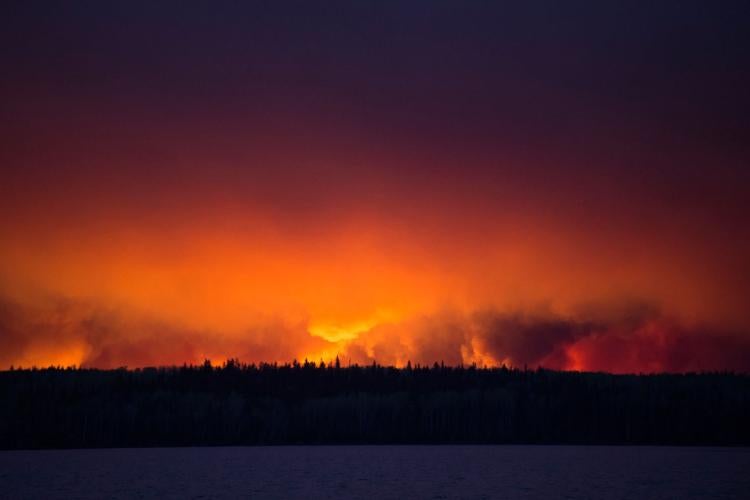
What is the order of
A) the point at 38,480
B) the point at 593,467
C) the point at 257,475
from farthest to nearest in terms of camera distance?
the point at 593,467 < the point at 257,475 < the point at 38,480

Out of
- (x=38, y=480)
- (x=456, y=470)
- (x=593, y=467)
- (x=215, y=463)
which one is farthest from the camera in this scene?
(x=215, y=463)

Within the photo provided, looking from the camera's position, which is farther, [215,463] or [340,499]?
[215,463]

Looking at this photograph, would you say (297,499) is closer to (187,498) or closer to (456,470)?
(187,498)

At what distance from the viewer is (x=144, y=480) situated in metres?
117

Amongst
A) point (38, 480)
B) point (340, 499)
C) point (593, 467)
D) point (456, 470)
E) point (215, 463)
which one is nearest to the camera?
point (340, 499)

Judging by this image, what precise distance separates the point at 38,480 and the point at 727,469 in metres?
121

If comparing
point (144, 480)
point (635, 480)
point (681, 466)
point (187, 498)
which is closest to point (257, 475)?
point (144, 480)

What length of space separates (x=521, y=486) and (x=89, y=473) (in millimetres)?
74280

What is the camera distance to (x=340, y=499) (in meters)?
85.4

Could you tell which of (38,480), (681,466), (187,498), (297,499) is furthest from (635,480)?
(38,480)

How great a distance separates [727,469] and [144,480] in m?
106

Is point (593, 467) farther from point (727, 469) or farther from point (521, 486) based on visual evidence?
point (521, 486)

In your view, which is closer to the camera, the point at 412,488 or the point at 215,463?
the point at 412,488

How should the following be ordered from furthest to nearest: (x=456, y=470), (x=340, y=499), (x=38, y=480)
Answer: (x=456, y=470), (x=38, y=480), (x=340, y=499)
